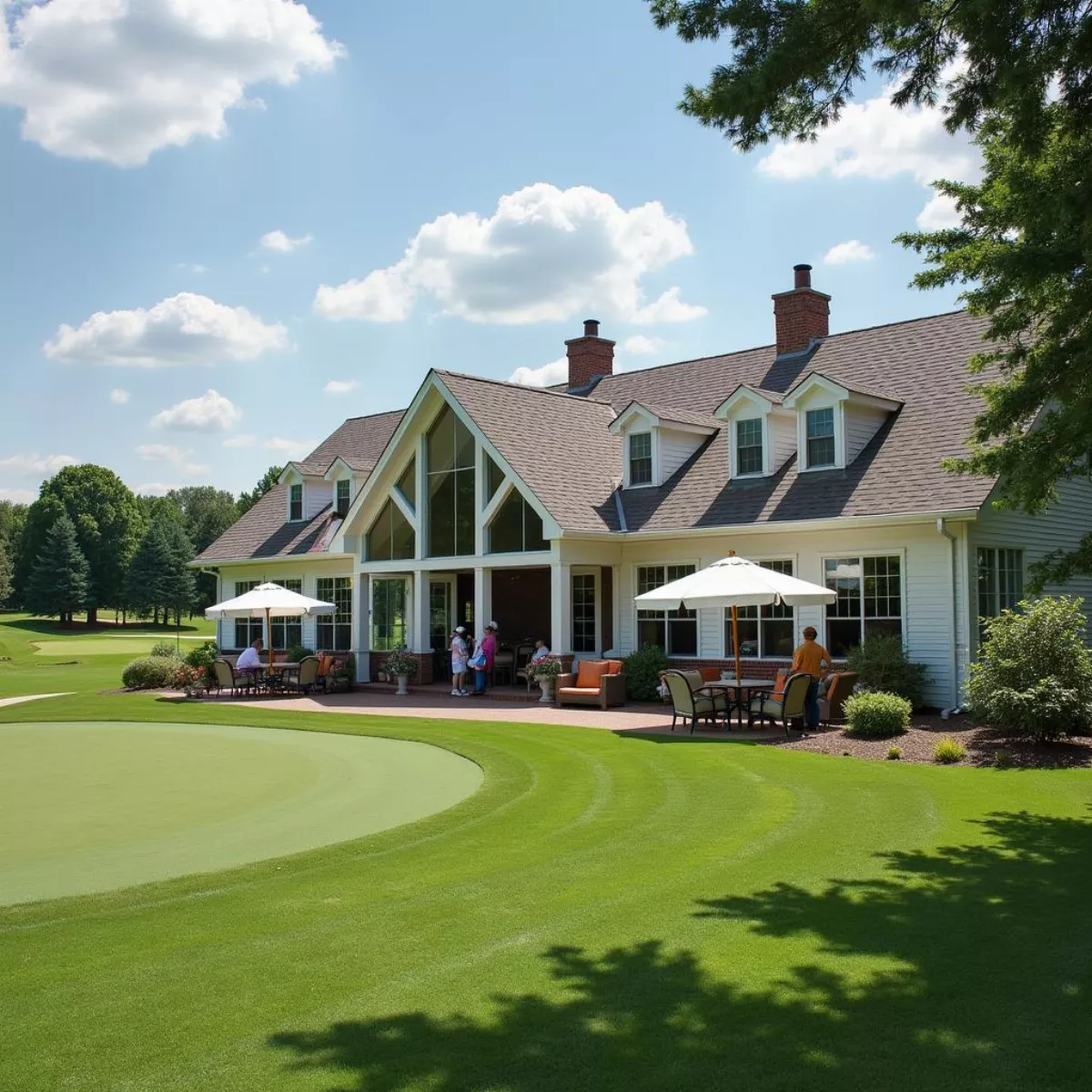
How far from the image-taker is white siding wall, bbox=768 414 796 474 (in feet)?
74.1

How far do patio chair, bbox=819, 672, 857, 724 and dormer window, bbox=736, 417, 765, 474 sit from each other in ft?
21.3

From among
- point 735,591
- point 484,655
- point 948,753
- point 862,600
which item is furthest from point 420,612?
point 948,753

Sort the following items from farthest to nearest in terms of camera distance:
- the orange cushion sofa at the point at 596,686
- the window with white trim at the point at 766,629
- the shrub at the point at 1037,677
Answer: the window with white trim at the point at 766,629
the orange cushion sofa at the point at 596,686
the shrub at the point at 1037,677

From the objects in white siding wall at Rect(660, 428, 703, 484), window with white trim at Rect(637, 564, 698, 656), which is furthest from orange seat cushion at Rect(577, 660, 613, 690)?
white siding wall at Rect(660, 428, 703, 484)

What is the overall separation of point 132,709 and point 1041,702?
17.2m

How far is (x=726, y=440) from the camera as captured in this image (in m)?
24.9

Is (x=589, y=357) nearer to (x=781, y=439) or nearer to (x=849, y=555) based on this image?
(x=781, y=439)

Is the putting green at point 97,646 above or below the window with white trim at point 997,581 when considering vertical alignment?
below

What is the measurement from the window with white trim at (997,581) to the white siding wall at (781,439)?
182 inches

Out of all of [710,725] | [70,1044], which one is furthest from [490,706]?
[70,1044]

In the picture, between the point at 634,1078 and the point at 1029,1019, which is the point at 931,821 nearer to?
the point at 1029,1019

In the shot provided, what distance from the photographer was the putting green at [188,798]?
880cm

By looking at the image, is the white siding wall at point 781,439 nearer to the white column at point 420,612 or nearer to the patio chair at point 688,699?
the patio chair at point 688,699

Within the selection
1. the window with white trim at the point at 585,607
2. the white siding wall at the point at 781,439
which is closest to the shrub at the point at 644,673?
the window with white trim at the point at 585,607
